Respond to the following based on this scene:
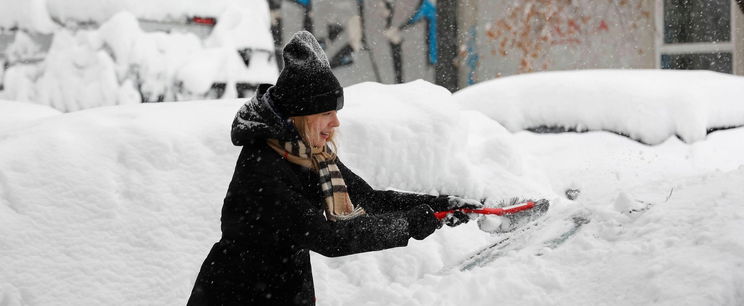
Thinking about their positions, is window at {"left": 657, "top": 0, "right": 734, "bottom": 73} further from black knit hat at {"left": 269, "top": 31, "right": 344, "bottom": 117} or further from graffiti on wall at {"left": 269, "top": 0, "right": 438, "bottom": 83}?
black knit hat at {"left": 269, "top": 31, "right": 344, "bottom": 117}

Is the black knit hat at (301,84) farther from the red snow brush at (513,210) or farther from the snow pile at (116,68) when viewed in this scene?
the snow pile at (116,68)

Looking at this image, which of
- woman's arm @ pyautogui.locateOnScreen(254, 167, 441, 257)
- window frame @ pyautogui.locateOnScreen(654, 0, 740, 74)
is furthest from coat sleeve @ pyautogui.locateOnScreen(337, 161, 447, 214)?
window frame @ pyautogui.locateOnScreen(654, 0, 740, 74)

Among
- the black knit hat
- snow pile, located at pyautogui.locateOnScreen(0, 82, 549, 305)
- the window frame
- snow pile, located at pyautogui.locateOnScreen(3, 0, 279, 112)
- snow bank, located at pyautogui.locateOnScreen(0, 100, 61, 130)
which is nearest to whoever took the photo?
the black knit hat

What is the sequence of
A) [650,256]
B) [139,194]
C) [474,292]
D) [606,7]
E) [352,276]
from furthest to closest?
[606,7]
[352,276]
[139,194]
[474,292]
[650,256]

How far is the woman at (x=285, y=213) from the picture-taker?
90.3 inches

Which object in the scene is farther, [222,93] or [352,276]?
[222,93]

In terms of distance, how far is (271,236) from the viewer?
2307 millimetres

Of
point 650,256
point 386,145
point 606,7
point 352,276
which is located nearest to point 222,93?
point 386,145

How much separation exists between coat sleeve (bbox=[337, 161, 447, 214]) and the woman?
10.5 inches

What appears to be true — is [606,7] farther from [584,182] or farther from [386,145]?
[386,145]

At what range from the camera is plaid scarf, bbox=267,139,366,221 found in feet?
7.98

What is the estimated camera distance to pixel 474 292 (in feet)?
7.84

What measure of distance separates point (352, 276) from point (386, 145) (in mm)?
651

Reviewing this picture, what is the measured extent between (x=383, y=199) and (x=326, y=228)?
0.54m
